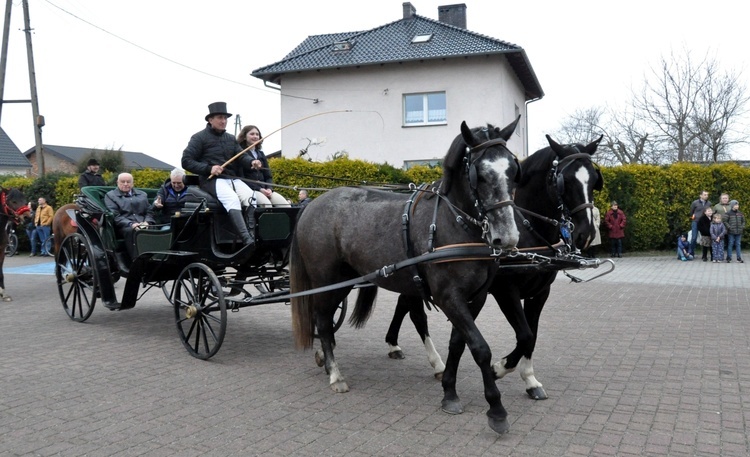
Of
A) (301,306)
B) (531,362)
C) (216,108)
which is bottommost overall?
(531,362)

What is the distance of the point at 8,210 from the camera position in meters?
10.9

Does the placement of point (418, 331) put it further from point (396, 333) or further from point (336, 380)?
point (336, 380)

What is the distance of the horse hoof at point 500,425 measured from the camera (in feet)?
13.8

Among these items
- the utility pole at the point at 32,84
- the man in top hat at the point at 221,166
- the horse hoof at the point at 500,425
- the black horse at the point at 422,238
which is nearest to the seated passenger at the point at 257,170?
the man in top hat at the point at 221,166

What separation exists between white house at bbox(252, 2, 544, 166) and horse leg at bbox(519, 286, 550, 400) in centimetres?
1859

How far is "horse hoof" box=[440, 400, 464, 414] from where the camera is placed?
4.70 m

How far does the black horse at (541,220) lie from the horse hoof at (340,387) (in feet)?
3.31

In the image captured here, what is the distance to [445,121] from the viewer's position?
24547mm

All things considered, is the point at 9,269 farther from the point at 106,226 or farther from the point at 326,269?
the point at 326,269

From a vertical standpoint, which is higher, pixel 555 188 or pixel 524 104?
pixel 524 104

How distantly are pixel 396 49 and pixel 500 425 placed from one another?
A: 2272cm

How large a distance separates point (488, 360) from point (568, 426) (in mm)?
718

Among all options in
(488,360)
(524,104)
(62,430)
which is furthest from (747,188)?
(62,430)

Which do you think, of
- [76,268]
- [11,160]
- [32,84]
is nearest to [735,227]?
[76,268]
